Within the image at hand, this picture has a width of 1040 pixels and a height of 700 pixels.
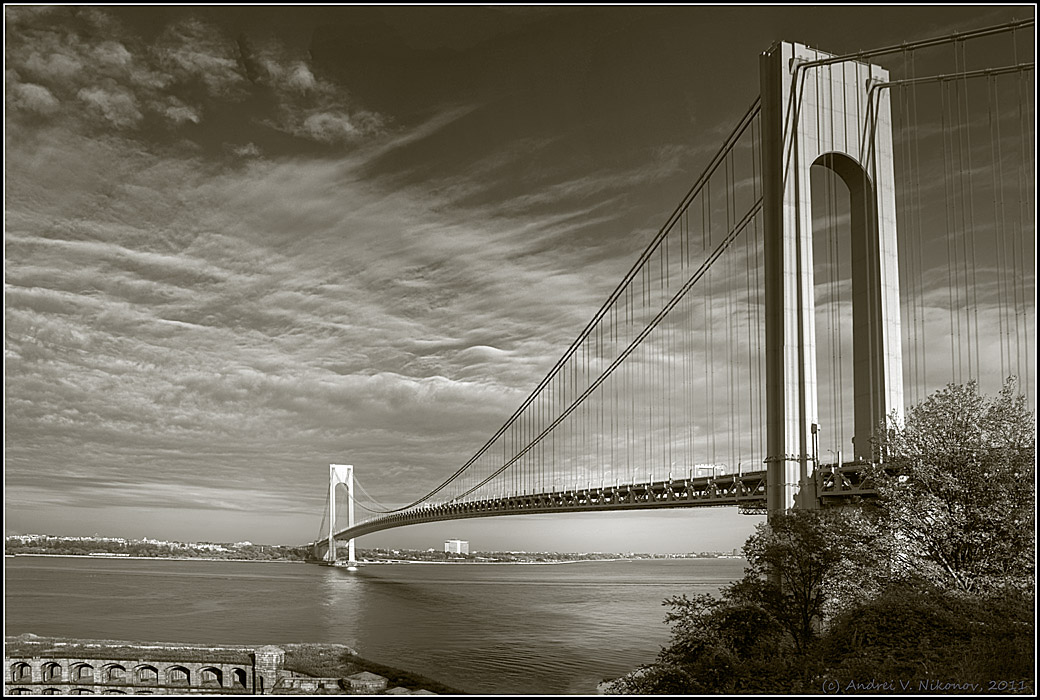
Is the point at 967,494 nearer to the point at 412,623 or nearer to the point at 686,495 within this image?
the point at 686,495

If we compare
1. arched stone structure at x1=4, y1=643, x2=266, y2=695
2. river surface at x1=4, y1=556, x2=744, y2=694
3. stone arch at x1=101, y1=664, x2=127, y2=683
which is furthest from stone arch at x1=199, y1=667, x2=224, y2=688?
river surface at x1=4, y1=556, x2=744, y2=694

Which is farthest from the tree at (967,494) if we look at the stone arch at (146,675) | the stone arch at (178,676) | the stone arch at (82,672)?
the stone arch at (82,672)

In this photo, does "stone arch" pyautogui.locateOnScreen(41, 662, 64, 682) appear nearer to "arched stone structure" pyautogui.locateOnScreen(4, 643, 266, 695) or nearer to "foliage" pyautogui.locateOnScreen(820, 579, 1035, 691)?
"arched stone structure" pyautogui.locateOnScreen(4, 643, 266, 695)

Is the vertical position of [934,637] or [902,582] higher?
[902,582]

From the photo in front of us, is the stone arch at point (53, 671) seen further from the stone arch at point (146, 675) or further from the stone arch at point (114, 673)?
the stone arch at point (146, 675)

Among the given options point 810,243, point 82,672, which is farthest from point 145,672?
point 810,243

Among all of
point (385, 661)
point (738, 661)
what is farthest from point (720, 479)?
point (385, 661)
